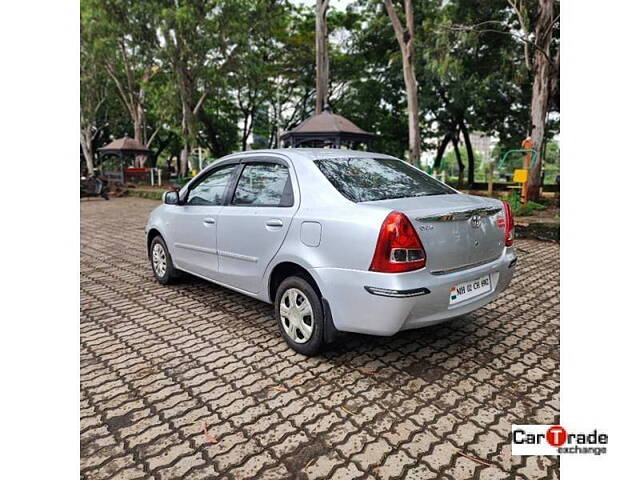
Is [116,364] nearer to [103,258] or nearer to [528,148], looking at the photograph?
[103,258]

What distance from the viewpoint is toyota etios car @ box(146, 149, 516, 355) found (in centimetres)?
274

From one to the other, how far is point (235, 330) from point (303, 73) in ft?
76.3

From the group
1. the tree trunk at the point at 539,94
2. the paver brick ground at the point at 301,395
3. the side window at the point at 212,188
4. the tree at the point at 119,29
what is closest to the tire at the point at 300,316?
the paver brick ground at the point at 301,395

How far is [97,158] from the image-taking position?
38.7 meters

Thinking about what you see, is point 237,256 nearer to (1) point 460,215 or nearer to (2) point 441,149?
(1) point 460,215

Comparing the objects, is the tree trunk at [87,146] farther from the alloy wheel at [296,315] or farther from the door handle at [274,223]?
the alloy wheel at [296,315]

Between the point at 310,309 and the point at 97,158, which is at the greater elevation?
the point at 97,158

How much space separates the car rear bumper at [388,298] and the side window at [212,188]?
5.23 feet

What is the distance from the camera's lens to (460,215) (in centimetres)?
293

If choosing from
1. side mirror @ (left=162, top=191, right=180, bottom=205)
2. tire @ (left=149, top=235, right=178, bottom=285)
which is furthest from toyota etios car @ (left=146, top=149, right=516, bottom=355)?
tire @ (left=149, top=235, right=178, bottom=285)

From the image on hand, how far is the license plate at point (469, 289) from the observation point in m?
2.95

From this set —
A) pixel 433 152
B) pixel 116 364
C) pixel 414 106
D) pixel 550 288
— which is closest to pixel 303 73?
pixel 433 152

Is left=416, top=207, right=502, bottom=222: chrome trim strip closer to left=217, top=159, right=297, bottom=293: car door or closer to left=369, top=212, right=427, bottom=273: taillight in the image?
left=369, top=212, right=427, bottom=273: taillight

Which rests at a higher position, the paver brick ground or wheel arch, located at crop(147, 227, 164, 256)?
wheel arch, located at crop(147, 227, 164, 256)
